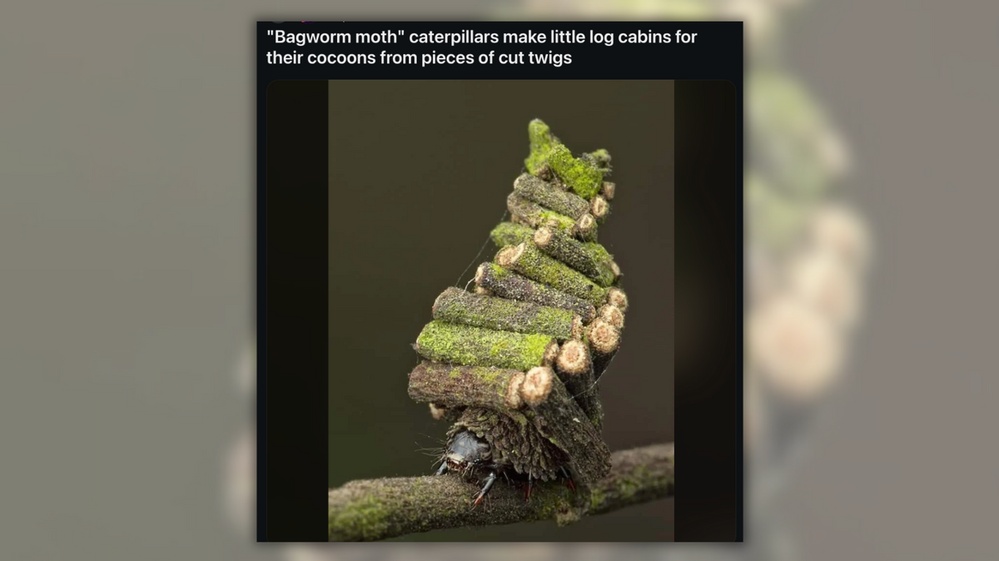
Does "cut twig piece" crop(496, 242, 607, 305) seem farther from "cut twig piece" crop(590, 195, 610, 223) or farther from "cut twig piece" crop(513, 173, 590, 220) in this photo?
"cut twig piece" crop(590, 195, 610, 223)

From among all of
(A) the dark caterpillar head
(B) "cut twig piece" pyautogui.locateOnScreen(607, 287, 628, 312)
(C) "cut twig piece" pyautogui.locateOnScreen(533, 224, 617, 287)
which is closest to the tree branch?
(A) the dark caterpillar head

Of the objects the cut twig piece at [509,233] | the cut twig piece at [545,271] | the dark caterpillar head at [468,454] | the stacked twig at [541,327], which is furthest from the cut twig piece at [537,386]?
the cut twig piece at [509,233]

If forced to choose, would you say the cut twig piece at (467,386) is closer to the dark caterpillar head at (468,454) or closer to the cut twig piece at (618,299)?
the dark caterpillar head at (468,454)

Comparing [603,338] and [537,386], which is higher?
[603,338]

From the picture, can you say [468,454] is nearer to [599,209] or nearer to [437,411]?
[437,411]

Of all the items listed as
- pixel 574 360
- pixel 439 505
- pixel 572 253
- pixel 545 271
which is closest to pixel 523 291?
pixel 545 271

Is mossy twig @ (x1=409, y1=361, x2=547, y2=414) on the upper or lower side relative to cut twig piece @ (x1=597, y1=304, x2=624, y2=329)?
Answer: lower
